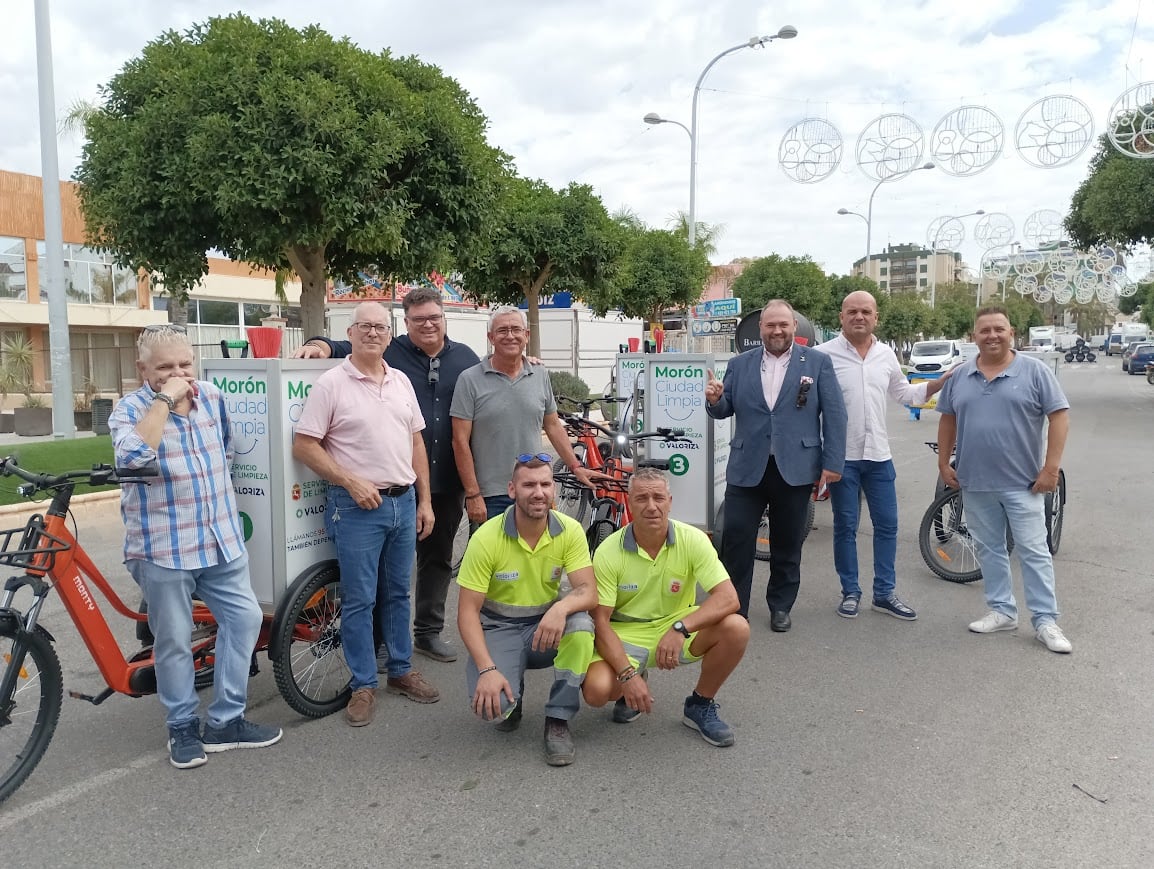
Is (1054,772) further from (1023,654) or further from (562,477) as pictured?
(562,477)

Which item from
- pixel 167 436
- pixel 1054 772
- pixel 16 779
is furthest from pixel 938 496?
pixel 16 779

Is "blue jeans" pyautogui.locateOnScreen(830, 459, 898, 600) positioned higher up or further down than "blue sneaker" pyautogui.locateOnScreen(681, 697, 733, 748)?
higher up

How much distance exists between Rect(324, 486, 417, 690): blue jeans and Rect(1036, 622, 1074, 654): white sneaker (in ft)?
11.3

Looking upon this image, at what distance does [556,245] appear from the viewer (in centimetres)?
1758

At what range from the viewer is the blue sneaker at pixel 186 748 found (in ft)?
11.4

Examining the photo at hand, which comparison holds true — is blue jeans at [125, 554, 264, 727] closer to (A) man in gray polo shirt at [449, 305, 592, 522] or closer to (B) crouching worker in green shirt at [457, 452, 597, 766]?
(B) crouching worker in green shirt at [457, 452, 597, 766]

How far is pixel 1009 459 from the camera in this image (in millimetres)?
4855

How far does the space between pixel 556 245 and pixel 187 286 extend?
7.78 metres

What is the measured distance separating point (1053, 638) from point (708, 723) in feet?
7.47

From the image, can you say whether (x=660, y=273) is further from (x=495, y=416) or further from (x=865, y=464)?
(x=495, y=416)

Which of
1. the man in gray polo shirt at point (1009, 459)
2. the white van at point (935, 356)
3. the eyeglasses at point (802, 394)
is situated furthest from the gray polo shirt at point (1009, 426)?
the white van at point (935, 356)

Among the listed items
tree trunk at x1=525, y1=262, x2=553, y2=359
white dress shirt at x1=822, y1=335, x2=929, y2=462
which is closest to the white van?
tree trunk at x1=525, y1=262, x2=553, y2=359

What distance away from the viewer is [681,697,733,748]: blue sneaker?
364 cm

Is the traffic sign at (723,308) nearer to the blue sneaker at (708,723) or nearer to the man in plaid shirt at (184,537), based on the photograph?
the blue sneaker at (708,723)
